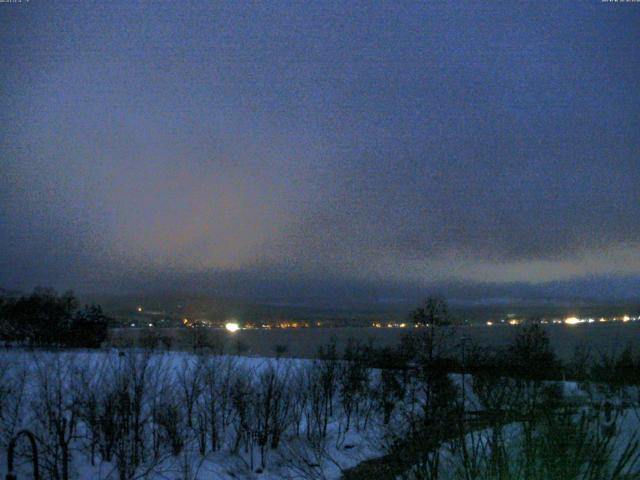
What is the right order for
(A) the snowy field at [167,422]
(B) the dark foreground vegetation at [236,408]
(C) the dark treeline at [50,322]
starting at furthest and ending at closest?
(C) the dark treeline at [50,322] → (A) the snowy field at [167,422] → (B) the dark foreground vegetation at [236,408]

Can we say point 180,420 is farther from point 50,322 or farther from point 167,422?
point 50,322

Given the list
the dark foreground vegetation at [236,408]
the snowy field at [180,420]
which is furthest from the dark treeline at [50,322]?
A: the snowy field at [180,420]

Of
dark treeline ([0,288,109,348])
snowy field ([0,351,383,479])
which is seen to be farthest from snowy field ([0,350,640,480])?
dark treeline ([0,288,109,348])

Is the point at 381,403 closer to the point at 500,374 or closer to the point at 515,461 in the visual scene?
the point at 500,374

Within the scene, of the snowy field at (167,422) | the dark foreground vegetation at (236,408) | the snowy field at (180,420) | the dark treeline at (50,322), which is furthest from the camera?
the dark treeline at (50,322)

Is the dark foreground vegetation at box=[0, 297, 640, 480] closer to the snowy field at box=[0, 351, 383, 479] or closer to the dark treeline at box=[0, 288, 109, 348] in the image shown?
the snowy field at box=[0, 351, 383, 479]

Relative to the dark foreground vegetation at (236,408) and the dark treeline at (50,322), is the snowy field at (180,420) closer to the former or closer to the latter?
the dark foreground vegetation at (236,408)

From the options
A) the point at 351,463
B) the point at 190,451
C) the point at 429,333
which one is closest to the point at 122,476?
the point at 190,451

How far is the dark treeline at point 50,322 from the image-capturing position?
154 ft

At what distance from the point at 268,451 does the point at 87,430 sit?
7.24 m

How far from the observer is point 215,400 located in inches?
948

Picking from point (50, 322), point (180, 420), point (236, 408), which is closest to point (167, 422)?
point (180, 420)

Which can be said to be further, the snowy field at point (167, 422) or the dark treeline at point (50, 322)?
the dark treeline at point (50, 322)

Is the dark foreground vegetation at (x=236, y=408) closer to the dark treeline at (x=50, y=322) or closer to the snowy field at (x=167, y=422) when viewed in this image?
the snowy field at (x=167, y=422)
